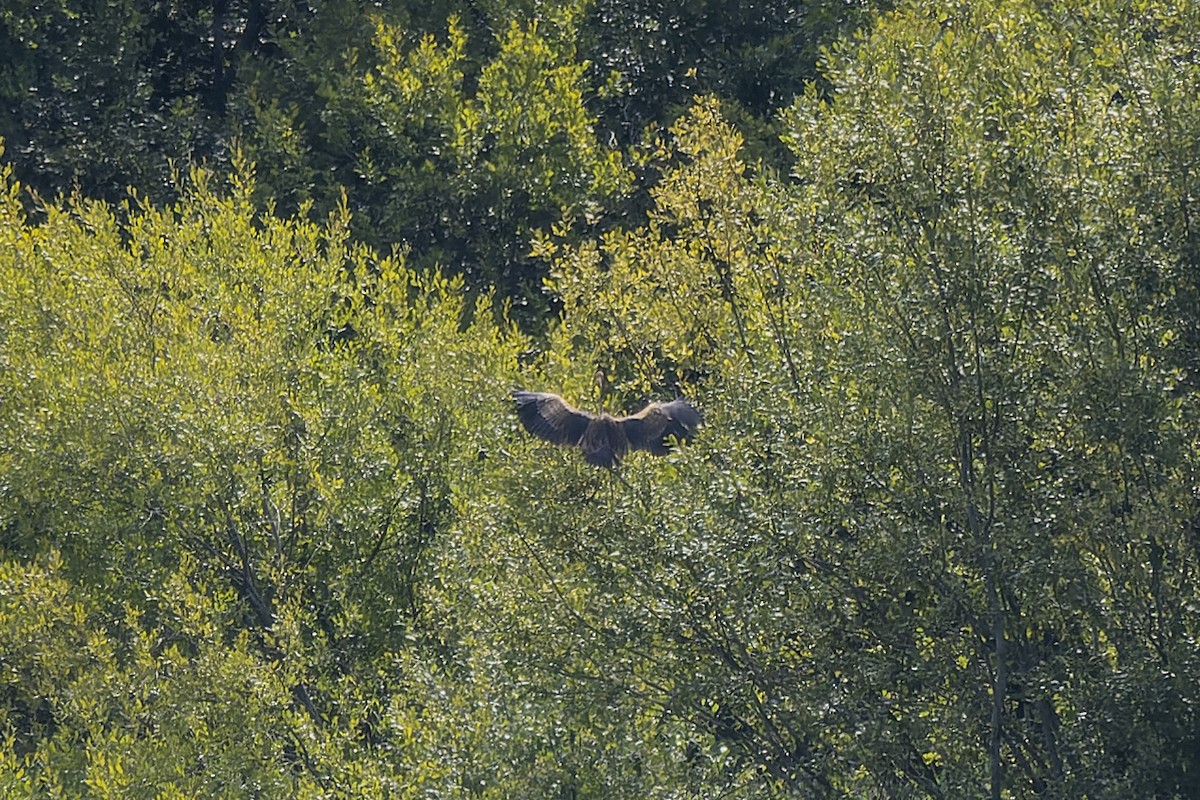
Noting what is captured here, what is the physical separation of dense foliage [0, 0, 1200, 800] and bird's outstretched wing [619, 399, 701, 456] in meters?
0.18

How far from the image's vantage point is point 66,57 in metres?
30.8

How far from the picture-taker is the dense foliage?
514 inches

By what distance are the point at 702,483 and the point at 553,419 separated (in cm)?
147

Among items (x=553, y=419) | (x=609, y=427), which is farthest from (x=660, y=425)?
(x=553, y=419)

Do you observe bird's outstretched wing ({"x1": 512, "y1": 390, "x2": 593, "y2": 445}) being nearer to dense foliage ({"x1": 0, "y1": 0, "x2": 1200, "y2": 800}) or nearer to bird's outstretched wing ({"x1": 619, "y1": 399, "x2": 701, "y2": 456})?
dense foliage ({"x1": 0, "y1": 0, "x2": 1200, "y2": 800})

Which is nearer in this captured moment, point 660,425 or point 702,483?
point 702,483

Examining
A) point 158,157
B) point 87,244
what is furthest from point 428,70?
point 87,244

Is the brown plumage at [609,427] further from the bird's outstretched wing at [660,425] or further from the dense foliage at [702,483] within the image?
the dense foliage at [702,483]

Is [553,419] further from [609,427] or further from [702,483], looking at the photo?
[702,483]

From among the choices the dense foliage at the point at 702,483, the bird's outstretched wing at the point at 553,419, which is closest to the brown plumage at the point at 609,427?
the bird's outstretched wing at the point at 553,419

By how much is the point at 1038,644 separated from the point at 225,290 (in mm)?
10602

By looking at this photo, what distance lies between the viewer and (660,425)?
606 inches

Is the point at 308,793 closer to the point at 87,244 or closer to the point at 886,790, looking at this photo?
the point at 886,790

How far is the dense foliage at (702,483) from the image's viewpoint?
1305 cm
